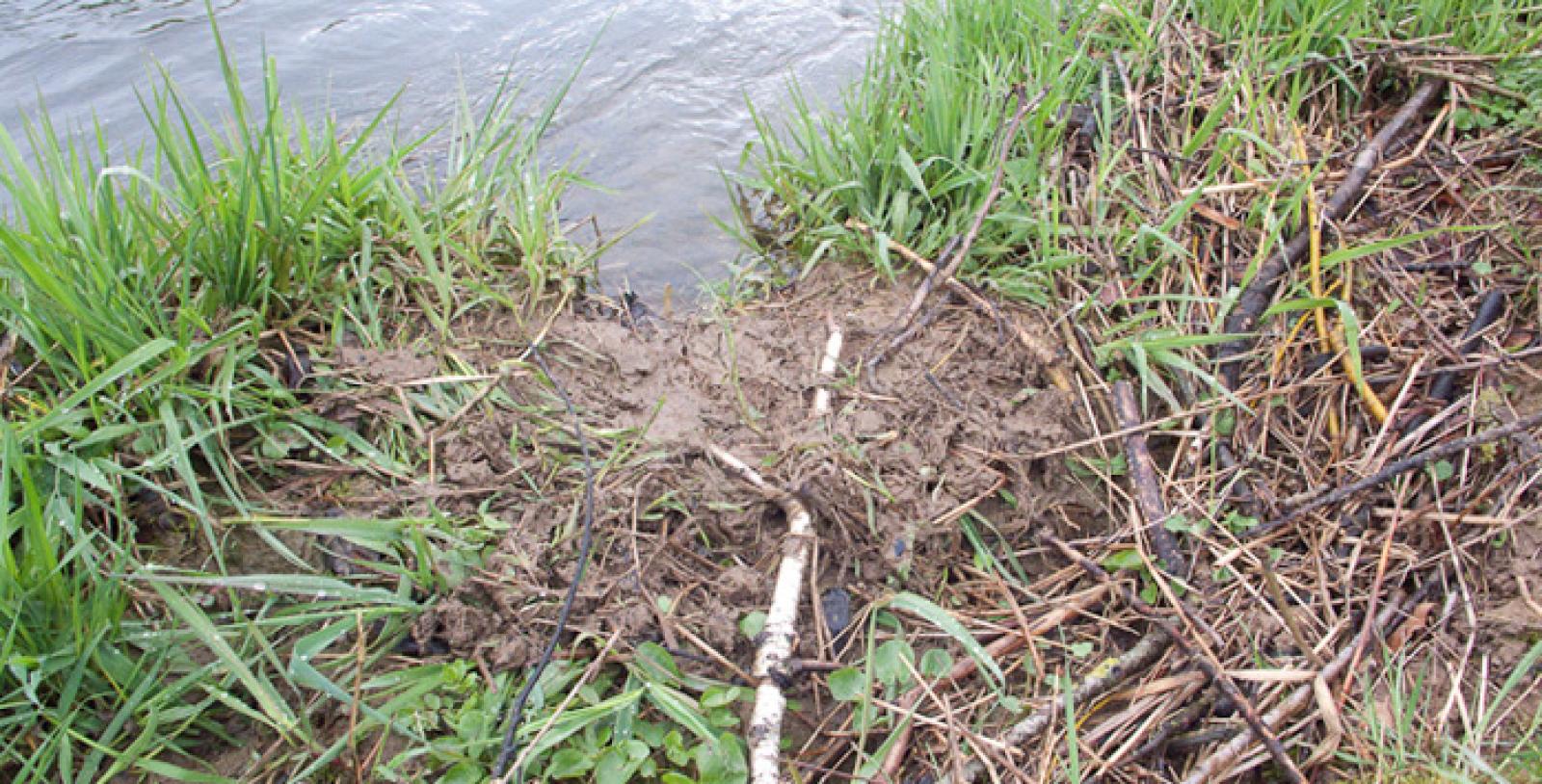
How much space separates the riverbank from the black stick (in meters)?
0.02

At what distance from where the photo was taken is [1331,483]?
2.16 metres

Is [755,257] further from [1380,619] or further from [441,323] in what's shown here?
[1380,619]

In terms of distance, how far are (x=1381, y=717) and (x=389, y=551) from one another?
1.96 meters

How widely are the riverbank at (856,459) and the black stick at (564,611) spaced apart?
21 millimetres

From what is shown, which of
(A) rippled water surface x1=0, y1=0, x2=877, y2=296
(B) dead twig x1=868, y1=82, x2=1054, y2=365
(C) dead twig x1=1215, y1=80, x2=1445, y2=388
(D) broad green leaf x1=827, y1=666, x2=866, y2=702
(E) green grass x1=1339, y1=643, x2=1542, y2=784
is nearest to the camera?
(E) green grass x1=1339, y1=643, x2=1542, y2=784

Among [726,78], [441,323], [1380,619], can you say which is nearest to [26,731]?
[441,323]

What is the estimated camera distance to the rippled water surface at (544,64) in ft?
12.4

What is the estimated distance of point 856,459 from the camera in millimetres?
2188

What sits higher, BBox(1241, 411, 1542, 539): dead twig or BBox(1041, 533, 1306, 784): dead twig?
BBox(1241, 411, 1542, 539): dead twig

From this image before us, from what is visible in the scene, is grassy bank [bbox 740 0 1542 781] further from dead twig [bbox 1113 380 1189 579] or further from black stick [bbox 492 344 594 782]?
black stick [bbox 492 344 594 782]

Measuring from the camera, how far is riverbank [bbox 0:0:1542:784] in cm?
177

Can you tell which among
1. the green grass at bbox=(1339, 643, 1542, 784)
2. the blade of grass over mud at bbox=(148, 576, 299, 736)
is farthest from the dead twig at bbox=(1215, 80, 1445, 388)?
the blade of grass over mud at bbox=(148, 576, 299, 736)

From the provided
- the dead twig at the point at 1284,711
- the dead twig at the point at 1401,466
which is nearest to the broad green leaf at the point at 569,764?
the dead twig at the point at 1284,711

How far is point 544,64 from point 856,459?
3105 mm
